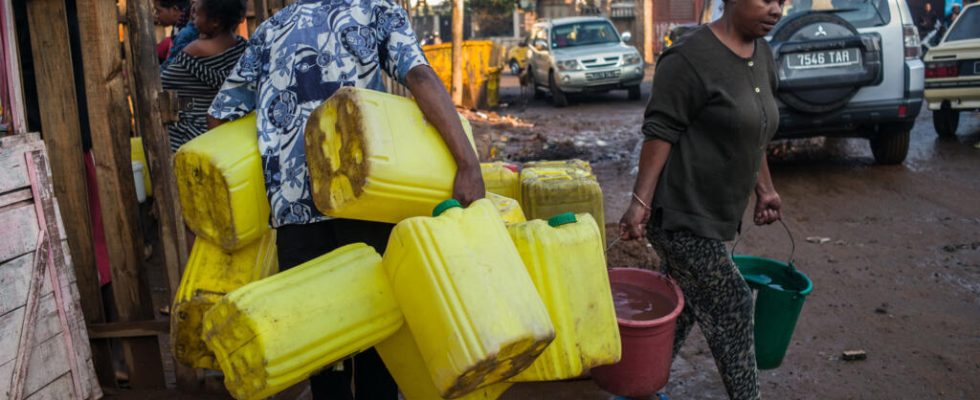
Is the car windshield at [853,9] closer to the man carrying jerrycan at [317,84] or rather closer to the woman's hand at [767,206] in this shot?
the woman's hand at [767,206]

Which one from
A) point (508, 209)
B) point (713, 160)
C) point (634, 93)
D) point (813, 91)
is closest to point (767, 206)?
point (713, 160)

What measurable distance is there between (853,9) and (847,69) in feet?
2.82

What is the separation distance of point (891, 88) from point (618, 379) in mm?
5268

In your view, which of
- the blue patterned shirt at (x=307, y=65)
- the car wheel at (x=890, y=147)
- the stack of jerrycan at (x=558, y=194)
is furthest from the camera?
the car wheel at (x=890, y=147)

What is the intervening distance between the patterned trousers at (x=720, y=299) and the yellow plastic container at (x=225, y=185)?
4.57 feet

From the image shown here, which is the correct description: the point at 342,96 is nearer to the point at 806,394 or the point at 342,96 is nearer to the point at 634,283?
the point at 634,283

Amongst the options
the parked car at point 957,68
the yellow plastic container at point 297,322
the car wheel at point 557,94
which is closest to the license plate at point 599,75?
the car wheel at point 557,94

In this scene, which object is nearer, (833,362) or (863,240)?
(833,362)

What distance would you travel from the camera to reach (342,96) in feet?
7.10

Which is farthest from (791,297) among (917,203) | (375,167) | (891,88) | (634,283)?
(891,88)

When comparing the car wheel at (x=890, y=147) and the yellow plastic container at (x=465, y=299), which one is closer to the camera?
the yellow plastic container at (x=465, y=299)

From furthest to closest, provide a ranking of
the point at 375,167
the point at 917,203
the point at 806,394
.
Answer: the point at 917,203, the point at 806,394, the point at 375,167

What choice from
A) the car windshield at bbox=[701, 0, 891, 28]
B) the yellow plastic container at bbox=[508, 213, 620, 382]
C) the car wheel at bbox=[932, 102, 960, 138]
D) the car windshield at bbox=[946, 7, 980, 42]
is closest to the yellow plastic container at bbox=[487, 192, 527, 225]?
the yellow plastic container at bbox=[508, 213, 620, 382]

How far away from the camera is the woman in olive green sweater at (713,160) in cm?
263
